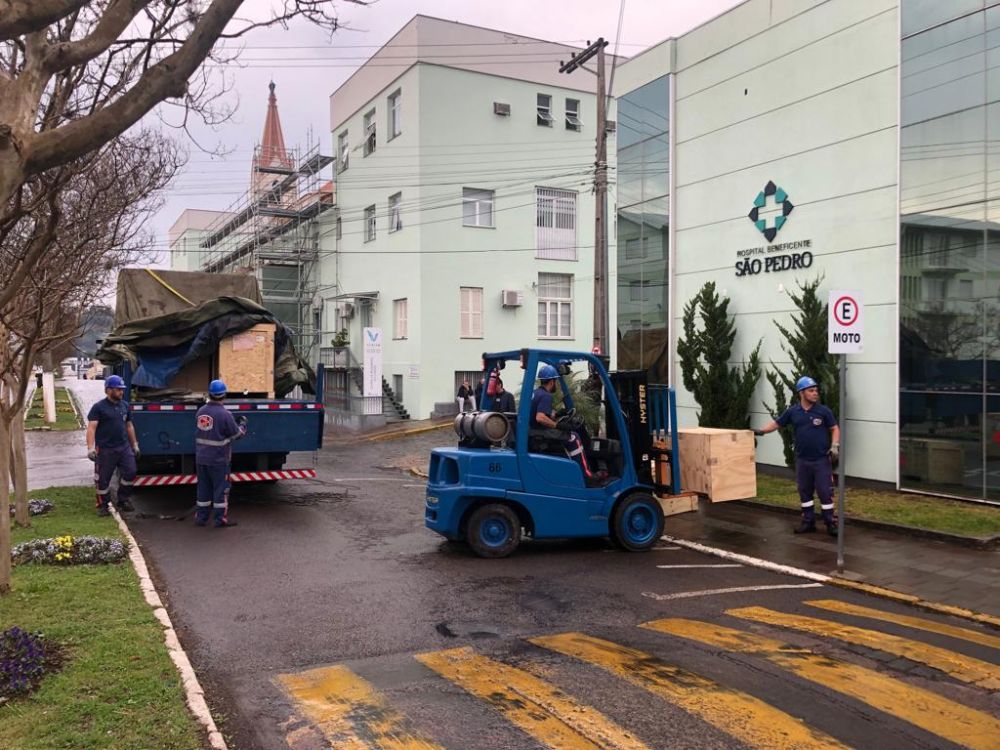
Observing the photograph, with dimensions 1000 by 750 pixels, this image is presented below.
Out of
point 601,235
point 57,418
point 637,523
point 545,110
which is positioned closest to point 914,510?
point 637,523

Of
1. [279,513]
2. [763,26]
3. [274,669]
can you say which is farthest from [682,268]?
[274,669]

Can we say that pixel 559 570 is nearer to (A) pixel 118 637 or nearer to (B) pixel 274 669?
(B) pixel 274 669

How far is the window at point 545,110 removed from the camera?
1251 inches

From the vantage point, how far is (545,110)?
1260 inches

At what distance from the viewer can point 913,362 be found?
12.4 m

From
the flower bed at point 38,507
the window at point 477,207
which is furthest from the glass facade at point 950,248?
the window at point 477,207

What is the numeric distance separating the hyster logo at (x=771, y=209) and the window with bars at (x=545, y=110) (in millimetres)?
18119

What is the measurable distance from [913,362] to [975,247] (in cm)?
184

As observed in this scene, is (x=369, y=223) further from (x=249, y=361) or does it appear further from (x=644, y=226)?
(x=249, y=361)

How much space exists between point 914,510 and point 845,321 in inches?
167

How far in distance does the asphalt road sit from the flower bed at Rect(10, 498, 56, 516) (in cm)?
286

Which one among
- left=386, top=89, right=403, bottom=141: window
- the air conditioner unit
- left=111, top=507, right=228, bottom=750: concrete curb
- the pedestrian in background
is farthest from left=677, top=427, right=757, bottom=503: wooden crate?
left=386, top=89, right=403, bottom=141: window

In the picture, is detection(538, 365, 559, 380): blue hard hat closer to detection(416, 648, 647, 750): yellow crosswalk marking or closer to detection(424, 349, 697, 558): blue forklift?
detection(424, 349, 697, 558): blue forklift

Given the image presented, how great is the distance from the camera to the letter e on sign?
27.6 feet
